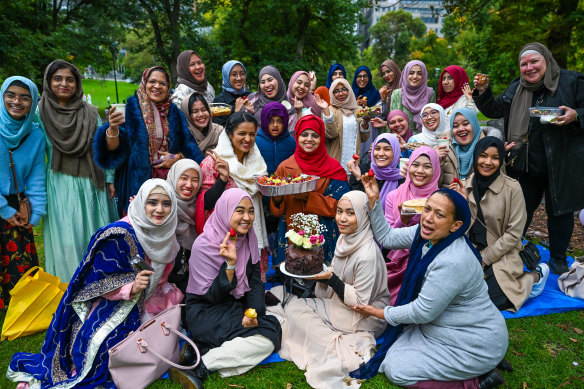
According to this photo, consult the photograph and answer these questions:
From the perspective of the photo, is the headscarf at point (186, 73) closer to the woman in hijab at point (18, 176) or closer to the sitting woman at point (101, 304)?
the woman in hijab at point (18, 176)

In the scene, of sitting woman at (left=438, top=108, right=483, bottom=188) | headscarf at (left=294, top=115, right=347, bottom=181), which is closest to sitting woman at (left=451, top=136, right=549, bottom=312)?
sitting woman at (left=438, top=108, right=483, bottom=188)

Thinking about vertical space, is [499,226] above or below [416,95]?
below

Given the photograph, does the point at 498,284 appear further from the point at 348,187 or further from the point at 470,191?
the point at 348,187

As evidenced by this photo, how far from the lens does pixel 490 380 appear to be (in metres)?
3.41

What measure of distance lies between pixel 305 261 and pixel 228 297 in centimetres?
97

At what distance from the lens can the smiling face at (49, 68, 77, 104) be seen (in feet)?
14.9

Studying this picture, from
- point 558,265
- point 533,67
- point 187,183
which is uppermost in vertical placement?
point 533,67

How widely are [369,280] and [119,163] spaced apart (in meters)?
3.19

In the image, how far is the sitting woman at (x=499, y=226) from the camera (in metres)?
4.70

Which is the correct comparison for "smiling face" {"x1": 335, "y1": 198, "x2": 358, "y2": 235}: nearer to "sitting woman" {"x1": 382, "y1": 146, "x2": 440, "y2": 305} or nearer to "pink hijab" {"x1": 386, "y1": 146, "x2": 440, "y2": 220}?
"sitting woman" {"x1": 382, "y1": 146, "x2": 440, "y2": 305}

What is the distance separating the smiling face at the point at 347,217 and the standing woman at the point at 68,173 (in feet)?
9.56

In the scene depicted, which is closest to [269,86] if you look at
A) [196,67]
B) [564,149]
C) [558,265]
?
[196,67]

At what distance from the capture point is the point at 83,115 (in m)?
4.79

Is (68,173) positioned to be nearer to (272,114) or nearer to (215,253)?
(215,253)
